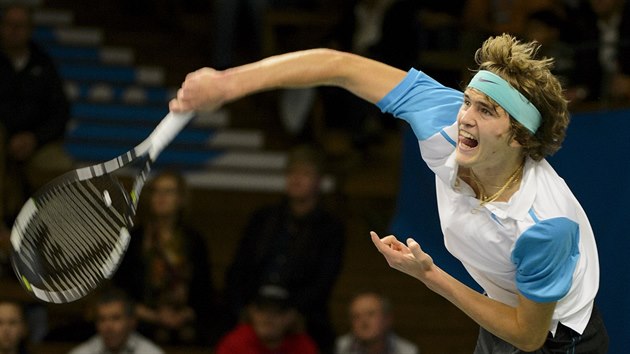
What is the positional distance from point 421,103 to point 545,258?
0.69 metres

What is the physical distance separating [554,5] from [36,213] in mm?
4507

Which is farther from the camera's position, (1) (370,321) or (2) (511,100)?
(1) (370,321)

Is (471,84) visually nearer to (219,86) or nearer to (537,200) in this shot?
(537,200)

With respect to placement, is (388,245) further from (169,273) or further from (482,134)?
(169,273)

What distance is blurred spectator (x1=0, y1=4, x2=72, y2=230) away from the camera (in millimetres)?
7035

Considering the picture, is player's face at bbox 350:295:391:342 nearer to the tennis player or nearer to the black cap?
the black cap

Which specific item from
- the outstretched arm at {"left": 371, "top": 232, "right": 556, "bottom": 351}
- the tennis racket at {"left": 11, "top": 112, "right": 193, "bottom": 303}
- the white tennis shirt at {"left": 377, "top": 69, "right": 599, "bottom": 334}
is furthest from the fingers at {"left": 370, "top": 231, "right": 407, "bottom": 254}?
the tennis racket at {"left": 11, "top": 112, "right": 193, "bottom": 303}

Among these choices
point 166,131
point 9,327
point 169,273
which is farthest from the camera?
point 169,273

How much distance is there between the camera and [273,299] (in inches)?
240

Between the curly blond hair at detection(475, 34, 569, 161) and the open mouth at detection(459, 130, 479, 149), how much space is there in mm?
109

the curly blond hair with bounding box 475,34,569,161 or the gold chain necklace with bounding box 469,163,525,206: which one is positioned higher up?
the curly blond hair with bounding box 475,34,569,161

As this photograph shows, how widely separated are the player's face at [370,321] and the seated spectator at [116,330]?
103cm

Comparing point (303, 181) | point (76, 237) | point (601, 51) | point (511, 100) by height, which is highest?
point (511, 100)

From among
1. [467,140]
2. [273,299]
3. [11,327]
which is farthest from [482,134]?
[11,327]
